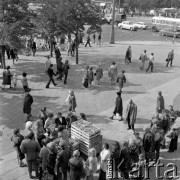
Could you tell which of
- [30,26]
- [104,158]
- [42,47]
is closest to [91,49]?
[42,47]

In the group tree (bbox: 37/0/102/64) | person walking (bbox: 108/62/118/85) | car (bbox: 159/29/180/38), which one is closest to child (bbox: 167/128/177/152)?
person walking (bbox: 108/62/118/85)

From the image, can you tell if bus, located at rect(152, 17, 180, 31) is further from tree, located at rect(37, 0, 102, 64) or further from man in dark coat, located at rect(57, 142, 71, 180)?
man in dark coat, located at rect(57, 142, 71, 180)

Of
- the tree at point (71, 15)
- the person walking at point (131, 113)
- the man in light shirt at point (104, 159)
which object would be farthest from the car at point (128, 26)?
the man in light shirt at point (104, 159)

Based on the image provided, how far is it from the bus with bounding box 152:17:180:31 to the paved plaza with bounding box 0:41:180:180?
18.9m

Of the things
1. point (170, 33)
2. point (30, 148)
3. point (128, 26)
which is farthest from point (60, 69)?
point (128, 26)

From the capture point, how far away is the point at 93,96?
1639 centimetres

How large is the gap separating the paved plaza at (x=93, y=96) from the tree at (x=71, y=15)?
9.40 ft

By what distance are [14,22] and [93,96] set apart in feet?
22.6

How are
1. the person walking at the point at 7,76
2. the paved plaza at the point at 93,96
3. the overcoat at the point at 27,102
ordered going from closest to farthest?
the paved plaza at the point at 93,96, the overcoat at the point at 27,102, the person walking at the point at 7,76

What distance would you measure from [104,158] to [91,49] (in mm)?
21002

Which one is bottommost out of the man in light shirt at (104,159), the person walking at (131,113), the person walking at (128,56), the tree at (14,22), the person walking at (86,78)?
the man in light shirt at (104,159)

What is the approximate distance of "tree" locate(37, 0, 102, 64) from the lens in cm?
2041

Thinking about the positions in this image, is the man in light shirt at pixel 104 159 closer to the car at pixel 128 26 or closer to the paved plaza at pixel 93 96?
the paved plaza at pixel 93 96

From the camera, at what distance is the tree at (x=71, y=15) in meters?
20.4
